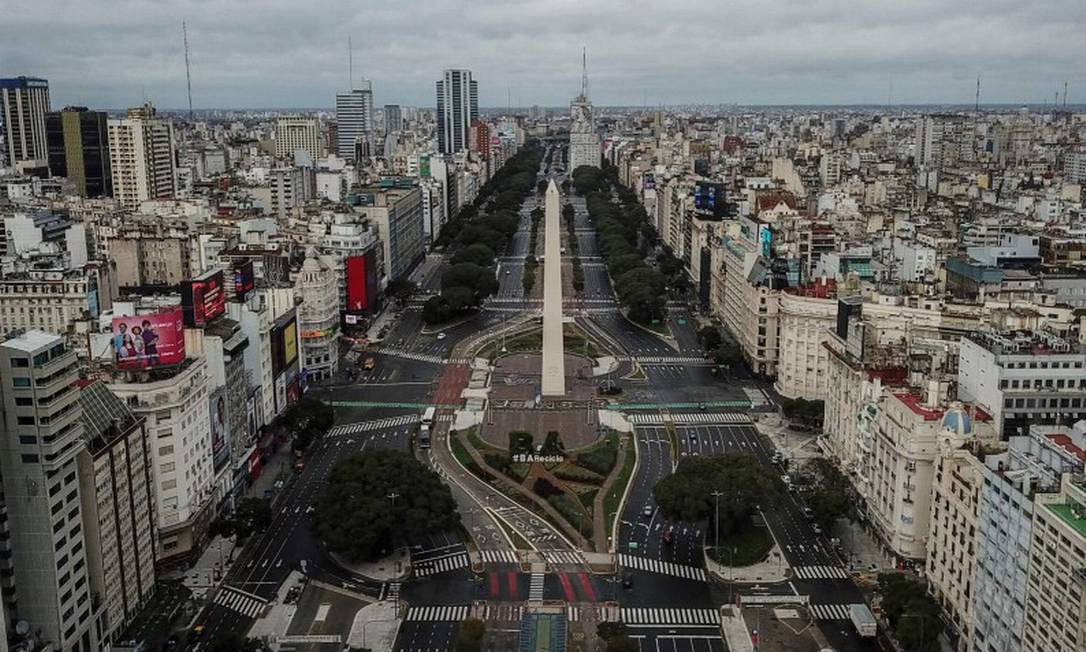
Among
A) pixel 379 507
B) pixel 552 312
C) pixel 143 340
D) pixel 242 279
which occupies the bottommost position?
pixel 379 507

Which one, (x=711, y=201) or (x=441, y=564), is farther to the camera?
(x=711, y=201)

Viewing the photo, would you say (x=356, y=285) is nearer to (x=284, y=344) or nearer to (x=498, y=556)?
(x=284, y=344)

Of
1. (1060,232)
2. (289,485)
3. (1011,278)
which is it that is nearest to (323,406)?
(289,485)

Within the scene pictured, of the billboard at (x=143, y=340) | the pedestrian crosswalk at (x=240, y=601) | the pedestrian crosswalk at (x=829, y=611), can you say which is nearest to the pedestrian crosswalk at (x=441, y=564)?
the pedestrian crosswalk at (x=240, y=601)

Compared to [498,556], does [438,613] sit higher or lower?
lower

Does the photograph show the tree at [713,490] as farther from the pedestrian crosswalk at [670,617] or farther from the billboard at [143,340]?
the billboard at [143,340]

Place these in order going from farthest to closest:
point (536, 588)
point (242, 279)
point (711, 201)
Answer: point (711, 201) → point (242, 279) → point (536, 588)

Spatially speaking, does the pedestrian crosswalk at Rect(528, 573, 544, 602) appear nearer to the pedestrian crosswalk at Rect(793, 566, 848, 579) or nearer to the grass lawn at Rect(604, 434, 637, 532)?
the grass lawn at Rect(604, 434, 637, 532)

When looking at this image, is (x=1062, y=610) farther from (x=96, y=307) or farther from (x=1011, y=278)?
(x=96, y=307)

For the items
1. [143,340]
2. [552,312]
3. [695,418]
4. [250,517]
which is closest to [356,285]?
[552,312]
